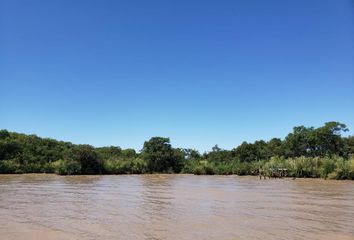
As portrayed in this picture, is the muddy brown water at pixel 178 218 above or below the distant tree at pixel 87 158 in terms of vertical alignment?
below

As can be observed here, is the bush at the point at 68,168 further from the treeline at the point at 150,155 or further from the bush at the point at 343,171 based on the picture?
the bush at the point at 343,171

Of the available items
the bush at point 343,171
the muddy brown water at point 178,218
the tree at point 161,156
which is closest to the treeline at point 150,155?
the tree at point 161,156

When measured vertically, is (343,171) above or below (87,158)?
below

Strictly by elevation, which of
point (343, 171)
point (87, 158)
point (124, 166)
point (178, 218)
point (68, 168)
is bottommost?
point (178, 218)

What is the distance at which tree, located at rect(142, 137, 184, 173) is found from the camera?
5972 cm

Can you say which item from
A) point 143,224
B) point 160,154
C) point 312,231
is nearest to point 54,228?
point 143,224

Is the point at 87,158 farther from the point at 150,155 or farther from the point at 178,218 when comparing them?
the point at 178,218

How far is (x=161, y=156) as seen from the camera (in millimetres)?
59500

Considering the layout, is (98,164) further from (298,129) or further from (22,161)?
(298,129)

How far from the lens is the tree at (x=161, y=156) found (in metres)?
59.7

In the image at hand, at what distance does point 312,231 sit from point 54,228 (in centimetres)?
808

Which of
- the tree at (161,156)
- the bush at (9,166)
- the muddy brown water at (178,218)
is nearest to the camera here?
the muddy brown water at (178,218)

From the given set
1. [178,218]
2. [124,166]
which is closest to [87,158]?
[124,166]

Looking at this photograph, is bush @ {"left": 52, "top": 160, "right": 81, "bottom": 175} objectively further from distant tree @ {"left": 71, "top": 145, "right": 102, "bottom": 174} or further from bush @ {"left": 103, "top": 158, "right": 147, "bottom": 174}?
bush @ {"left": 103, "top": 158, "right": 147, "bottom": 174}
